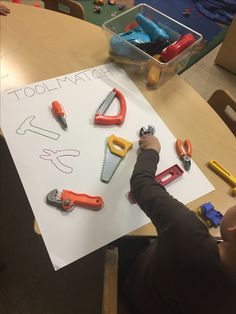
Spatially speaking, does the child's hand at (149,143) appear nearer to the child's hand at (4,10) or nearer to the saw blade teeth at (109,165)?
the saw blade teeth at (109,165)

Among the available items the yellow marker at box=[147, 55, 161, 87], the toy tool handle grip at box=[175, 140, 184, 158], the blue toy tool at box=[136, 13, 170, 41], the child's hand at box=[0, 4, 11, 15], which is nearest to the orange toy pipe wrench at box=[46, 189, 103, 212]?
the toy tool handle grip at box=[175, 140, 184, 158]

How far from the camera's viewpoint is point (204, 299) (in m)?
A: 0.50

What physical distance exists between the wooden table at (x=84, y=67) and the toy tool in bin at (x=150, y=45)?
0.04 meters

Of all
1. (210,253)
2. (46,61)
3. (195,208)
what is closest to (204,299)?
(210,253)

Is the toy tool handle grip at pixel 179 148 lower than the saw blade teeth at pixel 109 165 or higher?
higher

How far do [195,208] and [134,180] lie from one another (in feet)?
0.49

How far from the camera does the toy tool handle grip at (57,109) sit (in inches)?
29.8

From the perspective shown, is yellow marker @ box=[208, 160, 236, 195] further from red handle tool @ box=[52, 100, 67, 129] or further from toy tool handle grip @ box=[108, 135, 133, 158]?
red handle tool @ box=[52, 100, 67, 129]

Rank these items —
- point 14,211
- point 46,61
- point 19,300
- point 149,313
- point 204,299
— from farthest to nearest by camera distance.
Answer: point 14,211 → point 19,300 → point 46,61 → point 149,313 → point 204,299

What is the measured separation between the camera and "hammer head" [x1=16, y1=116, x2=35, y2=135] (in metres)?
0.72

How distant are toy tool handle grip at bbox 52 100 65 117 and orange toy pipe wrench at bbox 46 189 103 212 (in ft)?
0.73

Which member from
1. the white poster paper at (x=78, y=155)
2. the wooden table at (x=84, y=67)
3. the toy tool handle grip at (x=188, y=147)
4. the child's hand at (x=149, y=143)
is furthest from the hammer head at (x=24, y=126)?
the toy tool handle grip at (x=188, y=147)

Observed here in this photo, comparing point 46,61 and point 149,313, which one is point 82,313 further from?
point 46,61

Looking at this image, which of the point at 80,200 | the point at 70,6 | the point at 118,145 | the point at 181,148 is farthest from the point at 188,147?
the point at 70,6
